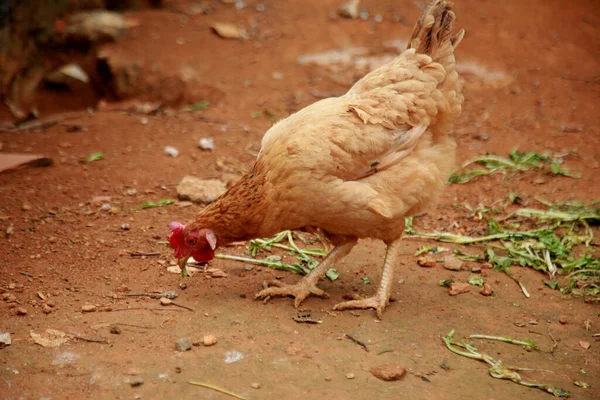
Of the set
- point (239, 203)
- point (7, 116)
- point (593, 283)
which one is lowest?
point (7, 116)

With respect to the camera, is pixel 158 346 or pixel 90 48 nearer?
pixel 158 346

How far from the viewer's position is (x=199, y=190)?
5172 millimetres

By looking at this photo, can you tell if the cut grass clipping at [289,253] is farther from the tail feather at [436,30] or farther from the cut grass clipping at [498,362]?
the tail feather at [436,30]

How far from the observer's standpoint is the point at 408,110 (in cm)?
389

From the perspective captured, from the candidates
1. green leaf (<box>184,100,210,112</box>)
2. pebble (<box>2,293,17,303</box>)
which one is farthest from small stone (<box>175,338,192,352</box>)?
green leaf (<box>184,100,210,112</box>)

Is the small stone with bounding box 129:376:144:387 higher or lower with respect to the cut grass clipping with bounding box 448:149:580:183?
lower

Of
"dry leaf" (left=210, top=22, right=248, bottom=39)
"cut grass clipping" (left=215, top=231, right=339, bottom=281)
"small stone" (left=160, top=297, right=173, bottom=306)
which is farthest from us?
"dry leaf" (left=210, top=22, right=248, bottom=39)

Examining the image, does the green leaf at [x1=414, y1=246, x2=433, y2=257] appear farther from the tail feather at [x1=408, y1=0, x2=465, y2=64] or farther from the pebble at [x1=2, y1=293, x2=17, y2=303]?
the pebble at [x1=2, y1=293, x2=17, y2=303]

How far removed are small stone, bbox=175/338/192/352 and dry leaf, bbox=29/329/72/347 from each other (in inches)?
23.5

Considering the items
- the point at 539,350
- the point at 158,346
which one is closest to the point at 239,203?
the point at 158,346

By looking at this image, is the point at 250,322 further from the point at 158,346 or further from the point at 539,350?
the point at 539,350

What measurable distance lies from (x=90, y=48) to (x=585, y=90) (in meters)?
6.48

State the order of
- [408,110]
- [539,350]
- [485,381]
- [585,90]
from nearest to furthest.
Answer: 1. [485,381]
2. [539,350]
3. [408,110]
4. [585,90]

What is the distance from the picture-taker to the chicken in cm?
364
